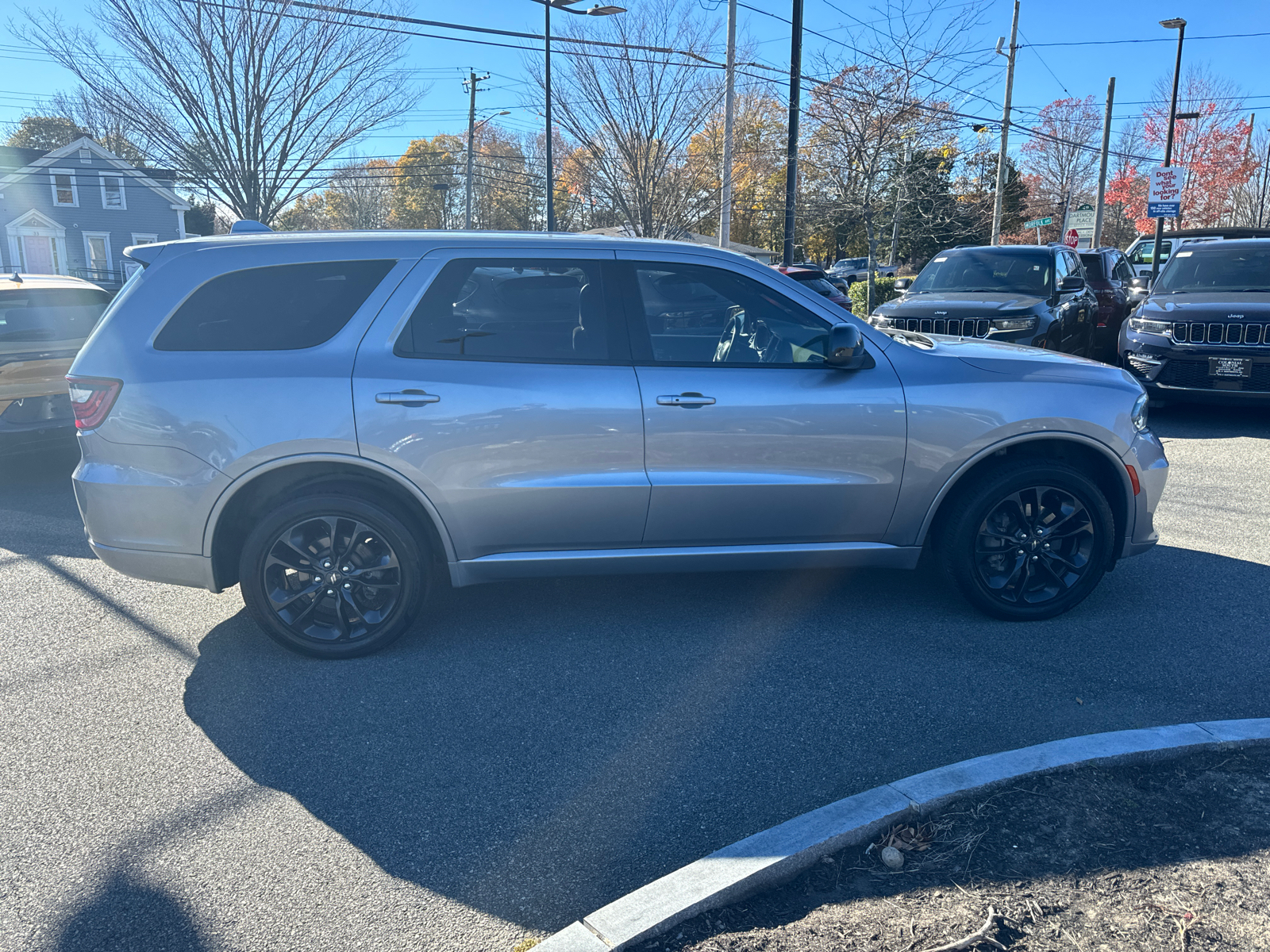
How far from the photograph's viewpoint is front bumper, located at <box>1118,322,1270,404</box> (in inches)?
366

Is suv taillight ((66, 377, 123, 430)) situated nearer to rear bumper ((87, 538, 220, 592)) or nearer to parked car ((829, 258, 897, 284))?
rear bumper ((87, 538, 220, 592))

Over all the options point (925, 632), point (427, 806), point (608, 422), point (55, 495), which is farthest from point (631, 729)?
point (55, 495)

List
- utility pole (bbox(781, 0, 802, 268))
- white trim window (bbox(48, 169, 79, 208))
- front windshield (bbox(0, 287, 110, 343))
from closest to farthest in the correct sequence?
front windshield (bbox(0, 287, 110, 343)) → utility pole (bbox(781, 0, 802, 268)) → white trim window (bbox(48, 169, 79, 208))

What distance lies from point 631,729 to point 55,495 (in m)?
6.08

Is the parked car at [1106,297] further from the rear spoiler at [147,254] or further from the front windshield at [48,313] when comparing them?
the rear spoiler at [147,254]

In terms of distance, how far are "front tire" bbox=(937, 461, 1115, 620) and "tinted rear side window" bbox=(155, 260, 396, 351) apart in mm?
A: 3031

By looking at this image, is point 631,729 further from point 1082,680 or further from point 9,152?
point 9,152

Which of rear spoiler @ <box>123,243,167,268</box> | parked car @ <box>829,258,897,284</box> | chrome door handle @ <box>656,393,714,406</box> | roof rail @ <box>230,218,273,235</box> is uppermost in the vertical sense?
parked car @ <box>829,258,897,284</box>

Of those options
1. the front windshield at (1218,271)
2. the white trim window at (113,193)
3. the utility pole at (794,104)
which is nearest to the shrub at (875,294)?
the utility pole at (794,104)

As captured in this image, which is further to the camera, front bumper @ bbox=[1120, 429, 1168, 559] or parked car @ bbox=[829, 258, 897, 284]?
parked car @ bbox=[829, 258, 897, 284]

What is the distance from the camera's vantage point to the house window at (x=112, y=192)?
41694mm

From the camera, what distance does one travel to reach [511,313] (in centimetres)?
449

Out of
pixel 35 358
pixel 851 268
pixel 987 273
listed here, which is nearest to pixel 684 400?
pixel 35 358

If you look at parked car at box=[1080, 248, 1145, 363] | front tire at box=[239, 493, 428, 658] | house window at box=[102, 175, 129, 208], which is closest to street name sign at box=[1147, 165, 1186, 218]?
parked car at box=[1080, 248, 1145, 363]
